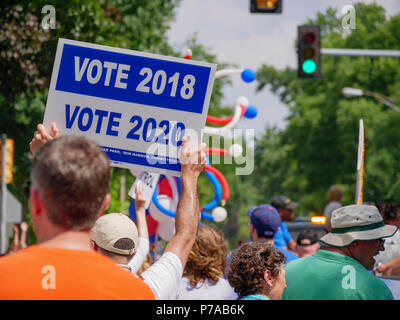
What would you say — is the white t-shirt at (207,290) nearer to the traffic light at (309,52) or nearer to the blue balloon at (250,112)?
the traffic light at (309,52)

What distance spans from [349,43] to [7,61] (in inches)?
1129

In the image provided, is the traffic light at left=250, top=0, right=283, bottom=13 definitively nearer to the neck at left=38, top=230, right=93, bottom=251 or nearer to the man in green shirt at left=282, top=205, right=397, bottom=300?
the man in green shirt at left=282, top=205, right=397, bottom=300

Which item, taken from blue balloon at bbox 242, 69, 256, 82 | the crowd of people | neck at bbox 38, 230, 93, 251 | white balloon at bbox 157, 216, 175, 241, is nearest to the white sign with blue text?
the crowd of people

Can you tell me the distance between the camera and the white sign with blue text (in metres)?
4.00

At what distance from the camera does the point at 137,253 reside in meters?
4.42

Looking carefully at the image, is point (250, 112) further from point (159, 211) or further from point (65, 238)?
point (65, 238)

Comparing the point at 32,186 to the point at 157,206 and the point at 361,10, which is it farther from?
the point at 361,10

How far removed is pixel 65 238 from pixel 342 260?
2148 millimetres

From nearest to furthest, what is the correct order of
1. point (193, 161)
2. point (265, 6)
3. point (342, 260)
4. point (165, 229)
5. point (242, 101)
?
point (193, 161)
point (342, 260)
point (165, 229)
point (265, 6)
point (242, 101)

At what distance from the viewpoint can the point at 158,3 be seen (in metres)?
25.3

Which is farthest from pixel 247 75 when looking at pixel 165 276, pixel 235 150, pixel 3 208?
pixel 165 276

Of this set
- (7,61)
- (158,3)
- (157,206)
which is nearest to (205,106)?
(157,206)

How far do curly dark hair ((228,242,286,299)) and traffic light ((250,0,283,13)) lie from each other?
740cm

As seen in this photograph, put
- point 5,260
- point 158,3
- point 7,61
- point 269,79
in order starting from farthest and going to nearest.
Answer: point 269,79 → point 158,3 → point 7,61 → point 5,260
